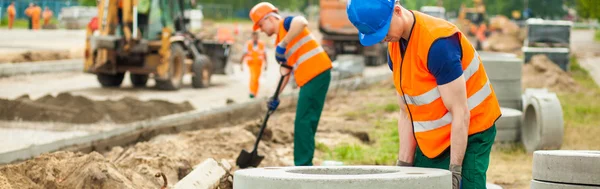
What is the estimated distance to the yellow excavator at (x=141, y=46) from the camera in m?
22.7

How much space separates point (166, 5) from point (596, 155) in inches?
718

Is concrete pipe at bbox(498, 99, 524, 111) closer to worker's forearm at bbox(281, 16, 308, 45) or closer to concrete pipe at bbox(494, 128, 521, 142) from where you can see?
concrete pipe at bbox(494, 128, 521, 142)

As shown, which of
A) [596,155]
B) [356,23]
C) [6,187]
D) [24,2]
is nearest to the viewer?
[356,23]

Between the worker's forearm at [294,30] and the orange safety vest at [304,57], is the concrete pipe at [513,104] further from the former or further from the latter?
the worker's forearm at [294,30]

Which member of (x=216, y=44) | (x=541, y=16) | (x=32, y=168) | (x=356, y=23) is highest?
(x=356, y=23)

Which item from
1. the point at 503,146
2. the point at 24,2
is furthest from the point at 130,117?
the point at 24,2

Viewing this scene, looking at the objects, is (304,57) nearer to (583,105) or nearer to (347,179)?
(347,179)

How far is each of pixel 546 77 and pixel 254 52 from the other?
655 centimetres

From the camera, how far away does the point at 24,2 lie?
78250mm

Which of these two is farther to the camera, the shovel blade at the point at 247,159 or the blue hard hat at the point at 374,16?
the shovel blade at the point at 247,159

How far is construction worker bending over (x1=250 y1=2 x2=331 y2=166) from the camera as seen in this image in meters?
9.93

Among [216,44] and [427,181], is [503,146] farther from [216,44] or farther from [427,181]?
[216,44]

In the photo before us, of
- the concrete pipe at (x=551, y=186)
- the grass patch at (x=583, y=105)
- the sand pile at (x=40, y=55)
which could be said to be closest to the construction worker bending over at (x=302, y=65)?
the concrete pipe at (x=551, y=186)

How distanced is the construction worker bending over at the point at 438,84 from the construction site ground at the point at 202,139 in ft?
8.24
